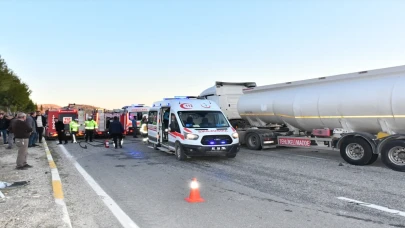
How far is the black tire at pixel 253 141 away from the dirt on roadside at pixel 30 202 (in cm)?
845

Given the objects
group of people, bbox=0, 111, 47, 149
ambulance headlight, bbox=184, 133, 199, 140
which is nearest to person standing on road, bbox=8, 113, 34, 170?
ambulance headlight, bbox=184, 133, 199, 140

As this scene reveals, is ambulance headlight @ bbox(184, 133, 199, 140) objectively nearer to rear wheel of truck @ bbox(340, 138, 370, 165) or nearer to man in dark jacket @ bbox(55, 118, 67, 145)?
rear wheel of truck @ bbox(340, 138, 370, 165)

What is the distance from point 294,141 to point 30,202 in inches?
390

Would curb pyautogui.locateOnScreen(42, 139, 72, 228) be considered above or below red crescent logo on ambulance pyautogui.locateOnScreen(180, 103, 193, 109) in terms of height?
below

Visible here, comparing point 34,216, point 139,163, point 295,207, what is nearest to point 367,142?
point 295,207

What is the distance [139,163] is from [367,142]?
715cm

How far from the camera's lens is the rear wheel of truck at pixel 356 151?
1037 centimetres

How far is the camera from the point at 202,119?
1251 centimetres

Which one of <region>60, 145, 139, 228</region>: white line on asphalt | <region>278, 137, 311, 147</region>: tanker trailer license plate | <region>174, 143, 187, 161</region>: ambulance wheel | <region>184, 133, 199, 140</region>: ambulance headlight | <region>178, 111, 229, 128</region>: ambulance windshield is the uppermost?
<region>178, 111, 229, 128</region>: ambulance windshield

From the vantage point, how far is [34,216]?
543 cm

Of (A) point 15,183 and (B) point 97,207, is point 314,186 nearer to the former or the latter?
(B) point 97,207

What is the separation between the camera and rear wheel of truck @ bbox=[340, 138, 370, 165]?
10.4 meters

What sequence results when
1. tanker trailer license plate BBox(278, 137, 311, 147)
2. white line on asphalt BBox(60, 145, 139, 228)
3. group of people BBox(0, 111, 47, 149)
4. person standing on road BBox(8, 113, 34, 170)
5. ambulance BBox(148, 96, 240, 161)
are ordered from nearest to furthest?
white line on asphalt BBox(60, 145, 139, 228) → person standing on road BBox(8, 113, 34, 170) → ambulance BBox(148, 96, 240, 161) → tanker trailer license plate BBox(278, 137, 311, 147) → group of people BBox(0, 111, 47, 149)

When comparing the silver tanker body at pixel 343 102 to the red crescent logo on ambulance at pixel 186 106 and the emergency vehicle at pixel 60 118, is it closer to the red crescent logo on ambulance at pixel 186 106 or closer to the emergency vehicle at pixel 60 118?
the red crescent logo on ambulance at pixel 186 106
